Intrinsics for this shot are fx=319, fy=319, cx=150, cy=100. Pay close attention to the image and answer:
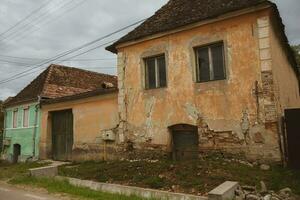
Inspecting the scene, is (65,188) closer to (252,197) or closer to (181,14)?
(252,197)

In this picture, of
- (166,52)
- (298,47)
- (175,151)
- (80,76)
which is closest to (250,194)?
(175,151)

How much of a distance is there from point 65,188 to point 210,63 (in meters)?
6.15

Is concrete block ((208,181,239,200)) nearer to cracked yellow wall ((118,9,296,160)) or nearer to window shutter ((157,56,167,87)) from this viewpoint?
cracked yellow wall ((118,9,296,160))

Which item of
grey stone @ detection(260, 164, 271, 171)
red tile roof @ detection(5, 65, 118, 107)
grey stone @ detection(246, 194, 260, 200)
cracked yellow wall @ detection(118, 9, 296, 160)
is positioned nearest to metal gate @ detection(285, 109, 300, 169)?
cracked yellow wall @ detection(118, 9, 296, 160)

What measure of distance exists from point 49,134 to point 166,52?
9354mm

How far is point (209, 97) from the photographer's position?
10.7m

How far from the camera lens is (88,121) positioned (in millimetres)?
14961

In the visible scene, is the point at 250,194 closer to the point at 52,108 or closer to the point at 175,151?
the point at 175,151

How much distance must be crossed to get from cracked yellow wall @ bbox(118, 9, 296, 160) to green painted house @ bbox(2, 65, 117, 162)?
26.0 ft

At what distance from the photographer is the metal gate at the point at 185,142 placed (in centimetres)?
1122

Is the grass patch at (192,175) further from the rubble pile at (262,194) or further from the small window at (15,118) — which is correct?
the small window at (15,118)

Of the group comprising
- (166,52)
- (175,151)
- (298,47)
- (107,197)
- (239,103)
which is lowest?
(107,197)

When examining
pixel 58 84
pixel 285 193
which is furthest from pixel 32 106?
pixel 285 193

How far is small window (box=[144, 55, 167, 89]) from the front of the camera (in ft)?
39.9
